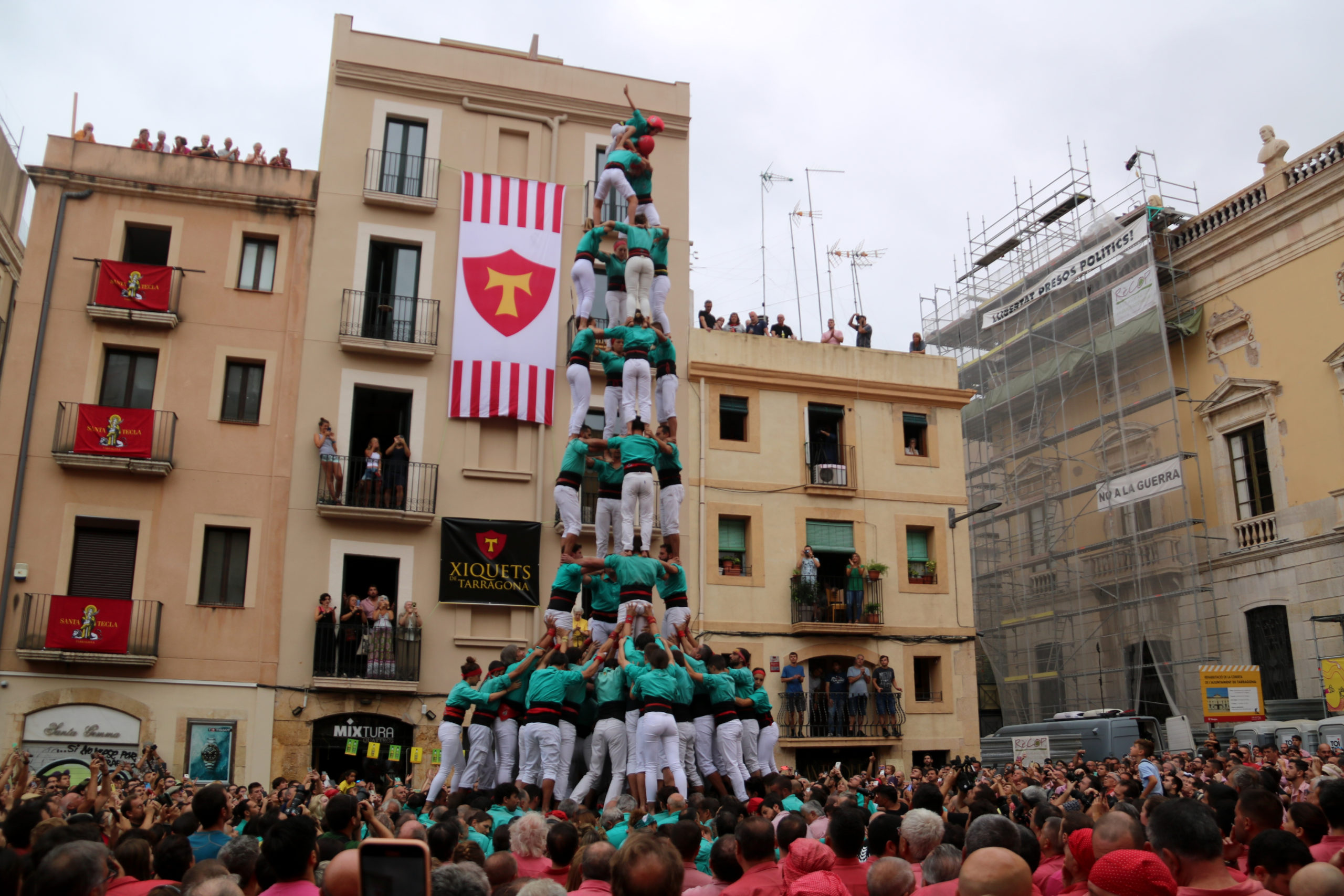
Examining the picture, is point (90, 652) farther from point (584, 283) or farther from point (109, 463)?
point (584, 283)

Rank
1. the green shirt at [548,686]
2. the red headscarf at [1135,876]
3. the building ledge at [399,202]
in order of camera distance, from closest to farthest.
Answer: the red headscarf at [1135,876] → the green shirt at [548,686] → the building ledge at [399,202]

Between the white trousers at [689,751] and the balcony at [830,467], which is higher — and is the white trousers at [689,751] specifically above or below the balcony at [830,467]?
below

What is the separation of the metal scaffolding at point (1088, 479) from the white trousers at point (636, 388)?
17834 millimetres

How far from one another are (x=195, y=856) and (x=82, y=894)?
2.47 m

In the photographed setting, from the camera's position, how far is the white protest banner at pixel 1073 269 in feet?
102

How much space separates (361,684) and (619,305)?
463 inches

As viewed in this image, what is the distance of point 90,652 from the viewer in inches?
917

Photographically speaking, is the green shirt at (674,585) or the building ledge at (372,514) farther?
the building ledge at (372,514)

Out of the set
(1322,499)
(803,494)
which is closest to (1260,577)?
(1322,499)

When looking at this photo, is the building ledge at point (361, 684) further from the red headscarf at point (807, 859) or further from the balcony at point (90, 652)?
the red headscarf at point (807, 859)

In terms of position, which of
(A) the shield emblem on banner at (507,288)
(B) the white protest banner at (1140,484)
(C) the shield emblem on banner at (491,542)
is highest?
(A) the shield emblem on banner at (507,288)

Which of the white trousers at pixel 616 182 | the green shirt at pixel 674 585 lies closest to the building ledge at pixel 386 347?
the white trousers at pixel 616 182

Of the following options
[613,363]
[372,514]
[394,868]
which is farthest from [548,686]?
[372,514]

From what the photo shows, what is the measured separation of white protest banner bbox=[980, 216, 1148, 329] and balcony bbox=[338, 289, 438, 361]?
59.1ft
